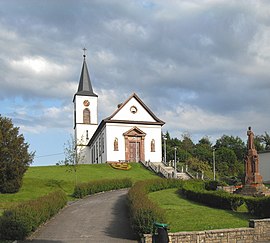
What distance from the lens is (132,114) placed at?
59.8m

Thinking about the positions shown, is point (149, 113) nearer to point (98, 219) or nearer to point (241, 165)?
point (241, 165)

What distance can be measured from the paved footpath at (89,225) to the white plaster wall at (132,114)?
34385 mm

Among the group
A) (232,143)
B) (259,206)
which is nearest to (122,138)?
(259,206)

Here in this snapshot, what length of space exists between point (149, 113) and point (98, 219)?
42.0 meters

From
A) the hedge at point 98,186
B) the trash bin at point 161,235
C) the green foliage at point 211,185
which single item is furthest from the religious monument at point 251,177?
the trash bin at point 161,235

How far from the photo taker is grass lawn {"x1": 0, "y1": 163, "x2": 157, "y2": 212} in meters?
29.5

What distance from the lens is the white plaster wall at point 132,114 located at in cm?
5925

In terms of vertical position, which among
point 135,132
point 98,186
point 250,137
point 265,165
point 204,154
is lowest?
point 98,186

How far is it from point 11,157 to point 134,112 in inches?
1240

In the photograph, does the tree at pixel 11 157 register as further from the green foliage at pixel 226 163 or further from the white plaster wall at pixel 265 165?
the green foliage at pixel 226 163

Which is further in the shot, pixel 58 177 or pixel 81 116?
pixel 81 116

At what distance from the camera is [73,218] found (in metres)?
19.7

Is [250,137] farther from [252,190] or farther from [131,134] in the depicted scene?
[131,134]

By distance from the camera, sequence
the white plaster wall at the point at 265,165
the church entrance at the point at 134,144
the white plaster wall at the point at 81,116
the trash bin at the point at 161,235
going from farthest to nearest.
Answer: the white plaster wall at the point at 81,116, the church entrance at the point at 134,144, the white plaster wall at the point at 265,165, the trash bin at the point at 161,235
